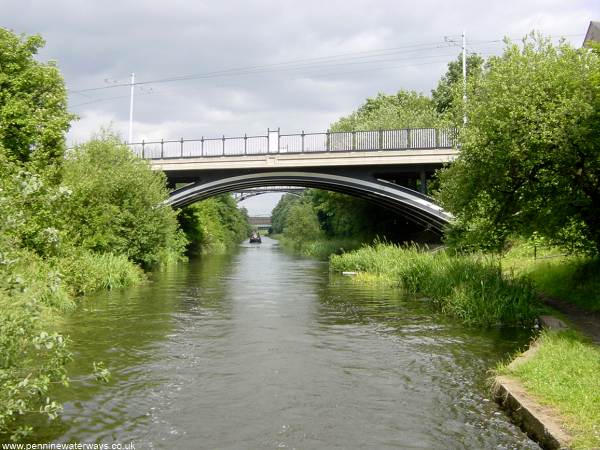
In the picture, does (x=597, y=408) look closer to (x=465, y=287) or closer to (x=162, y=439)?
(x=162, y=439)

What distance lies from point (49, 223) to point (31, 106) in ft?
13.3

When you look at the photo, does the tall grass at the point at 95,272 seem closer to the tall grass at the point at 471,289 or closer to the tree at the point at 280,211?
the tall grass at the point at 471,289

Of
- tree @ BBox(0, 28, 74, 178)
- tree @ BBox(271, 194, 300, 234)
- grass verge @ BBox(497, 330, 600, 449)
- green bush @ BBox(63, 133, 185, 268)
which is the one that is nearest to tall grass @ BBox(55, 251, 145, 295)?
green bush @ BBox(63, 133, 185, 268)

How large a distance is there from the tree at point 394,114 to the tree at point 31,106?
2036 centimetres

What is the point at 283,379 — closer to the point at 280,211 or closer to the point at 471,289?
the point at 471,289

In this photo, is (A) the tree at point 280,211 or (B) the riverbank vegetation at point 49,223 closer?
(B) the riverbank vegetation at point 49,223

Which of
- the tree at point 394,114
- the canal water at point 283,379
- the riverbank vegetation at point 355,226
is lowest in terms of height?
the canal water at point 283,379

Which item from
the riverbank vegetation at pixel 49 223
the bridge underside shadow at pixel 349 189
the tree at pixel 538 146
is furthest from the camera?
the bridge underside shadow at pixel 349 189

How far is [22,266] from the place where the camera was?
48.5ft

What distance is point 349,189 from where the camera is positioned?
3734cm

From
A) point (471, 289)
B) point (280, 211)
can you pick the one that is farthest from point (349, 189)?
point (280, 211)

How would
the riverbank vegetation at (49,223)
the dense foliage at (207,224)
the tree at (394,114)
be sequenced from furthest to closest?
the dense foliage at (207,224)
the tree at (394,114)
the riverbank vegetation at (49,223)

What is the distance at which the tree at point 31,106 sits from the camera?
1773 centimetres

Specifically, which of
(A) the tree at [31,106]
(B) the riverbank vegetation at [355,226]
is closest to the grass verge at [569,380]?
(A) the tree at [31,106]
